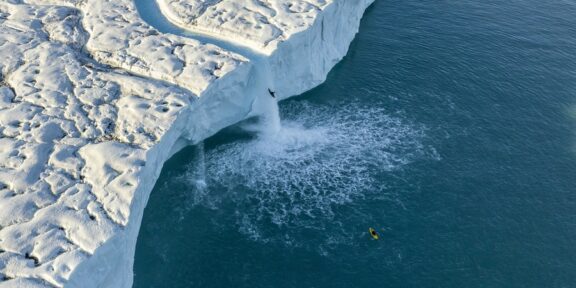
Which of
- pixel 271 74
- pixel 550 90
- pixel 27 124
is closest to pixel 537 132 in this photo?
pixel 550 90

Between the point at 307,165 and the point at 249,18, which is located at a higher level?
the point at 249,18

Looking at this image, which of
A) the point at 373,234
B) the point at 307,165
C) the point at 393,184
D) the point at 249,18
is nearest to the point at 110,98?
the point at 249,18

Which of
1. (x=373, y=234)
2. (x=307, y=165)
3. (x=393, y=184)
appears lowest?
(x=373, y=234)

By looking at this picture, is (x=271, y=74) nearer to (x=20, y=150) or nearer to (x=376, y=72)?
(x=376, y=72)

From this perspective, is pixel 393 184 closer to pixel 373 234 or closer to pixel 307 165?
pixel 373 234

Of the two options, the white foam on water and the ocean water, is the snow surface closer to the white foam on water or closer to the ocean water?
the white foam on water

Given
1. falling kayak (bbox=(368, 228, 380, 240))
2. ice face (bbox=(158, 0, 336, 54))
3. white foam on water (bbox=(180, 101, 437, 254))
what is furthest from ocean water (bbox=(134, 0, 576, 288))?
ice face (bbox=(158, 0, 336, 54))

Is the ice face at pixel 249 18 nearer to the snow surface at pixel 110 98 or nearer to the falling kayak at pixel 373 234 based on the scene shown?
the snow surface at pixel 110 98

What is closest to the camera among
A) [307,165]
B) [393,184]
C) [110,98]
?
[110,98]
